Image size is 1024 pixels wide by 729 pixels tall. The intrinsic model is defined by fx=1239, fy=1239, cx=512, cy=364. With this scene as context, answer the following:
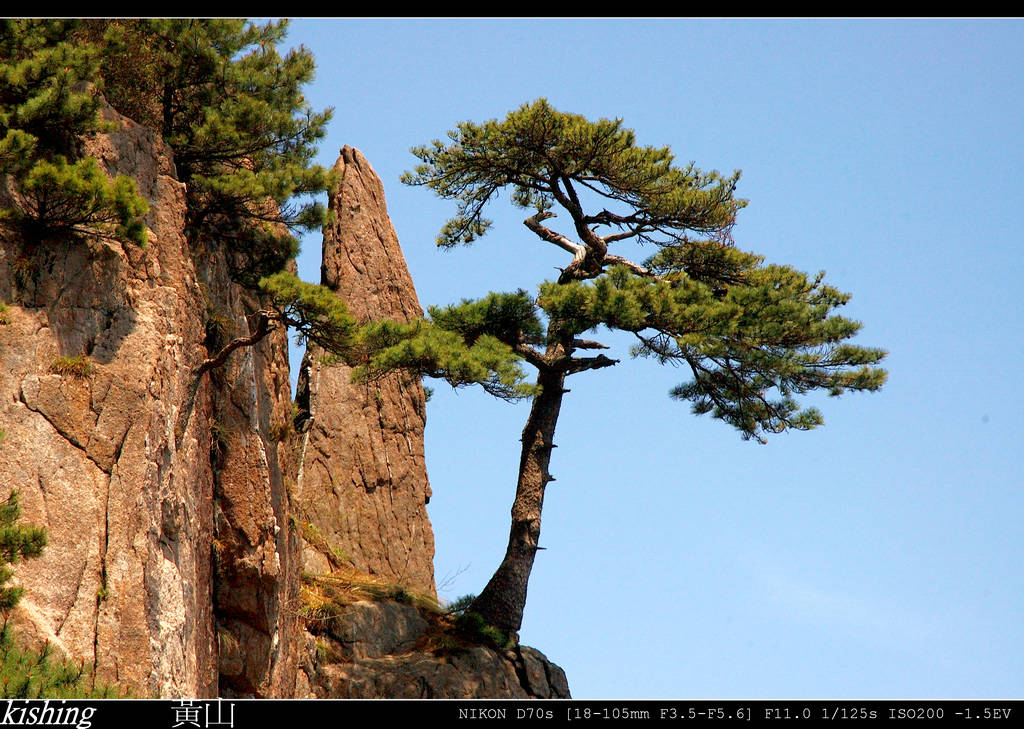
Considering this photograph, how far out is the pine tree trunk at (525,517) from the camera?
→ 1731cm

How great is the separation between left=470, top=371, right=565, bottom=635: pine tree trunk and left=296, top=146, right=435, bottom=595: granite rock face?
2158 mm

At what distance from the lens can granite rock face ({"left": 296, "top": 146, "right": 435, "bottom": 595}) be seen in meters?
20.2

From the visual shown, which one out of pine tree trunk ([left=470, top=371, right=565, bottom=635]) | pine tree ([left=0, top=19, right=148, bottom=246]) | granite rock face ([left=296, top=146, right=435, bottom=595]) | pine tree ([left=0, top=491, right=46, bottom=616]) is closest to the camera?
pine tree ([left=0, top=491, right=46, bottom=616])

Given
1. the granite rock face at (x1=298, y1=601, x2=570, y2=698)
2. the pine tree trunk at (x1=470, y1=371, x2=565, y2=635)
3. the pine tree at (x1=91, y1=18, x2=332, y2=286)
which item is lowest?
the granite rock face at (x1=298, y1=601, x2=570, y2=698)

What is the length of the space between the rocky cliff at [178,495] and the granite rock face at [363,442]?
0.20 feet

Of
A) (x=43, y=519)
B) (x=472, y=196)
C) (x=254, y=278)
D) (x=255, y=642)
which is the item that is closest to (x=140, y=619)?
(x=43, y=519)

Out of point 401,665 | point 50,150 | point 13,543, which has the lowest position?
point 13,543

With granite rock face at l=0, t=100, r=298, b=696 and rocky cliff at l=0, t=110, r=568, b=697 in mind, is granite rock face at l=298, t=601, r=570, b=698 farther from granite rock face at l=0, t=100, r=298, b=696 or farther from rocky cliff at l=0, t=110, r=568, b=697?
granite rock face at l=0, t=100, r=298, b=696

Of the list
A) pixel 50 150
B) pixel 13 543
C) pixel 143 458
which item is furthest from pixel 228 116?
pixel 13 543

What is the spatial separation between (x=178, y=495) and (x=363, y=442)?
7744mm

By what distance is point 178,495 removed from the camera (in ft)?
43.4

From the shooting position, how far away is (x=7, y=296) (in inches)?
476

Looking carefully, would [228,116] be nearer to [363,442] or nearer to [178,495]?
[178,495]

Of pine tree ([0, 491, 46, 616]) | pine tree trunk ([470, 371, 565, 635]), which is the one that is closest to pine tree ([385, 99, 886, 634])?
pine tree trunk ([470, 371, 565, 635])
